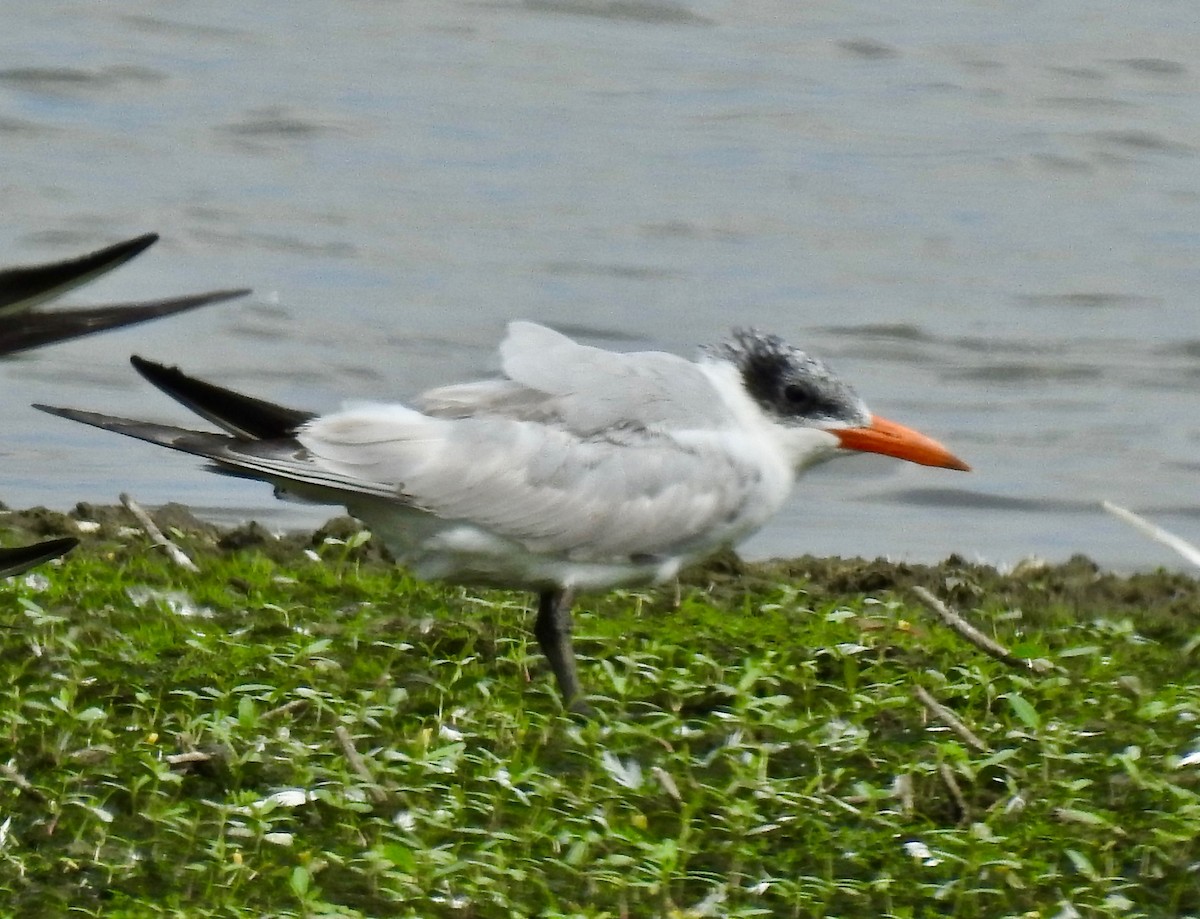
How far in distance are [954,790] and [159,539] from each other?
3.11 metres

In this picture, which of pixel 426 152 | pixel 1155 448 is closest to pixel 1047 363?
pixel 1155 448

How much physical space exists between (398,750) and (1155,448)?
7051 mm

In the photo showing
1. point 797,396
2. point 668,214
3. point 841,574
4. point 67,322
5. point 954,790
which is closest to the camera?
point 67,322

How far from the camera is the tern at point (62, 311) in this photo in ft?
12.2

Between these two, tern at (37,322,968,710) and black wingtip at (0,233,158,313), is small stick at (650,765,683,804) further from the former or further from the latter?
black wingtip at (0,233,158,313)

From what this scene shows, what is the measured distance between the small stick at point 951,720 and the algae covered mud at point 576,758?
16 mm

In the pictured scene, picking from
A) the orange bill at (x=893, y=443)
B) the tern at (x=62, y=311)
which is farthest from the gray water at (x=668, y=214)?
the tern at (x=62, y=311)

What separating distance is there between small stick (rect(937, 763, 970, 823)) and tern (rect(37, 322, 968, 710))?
97 centimetres

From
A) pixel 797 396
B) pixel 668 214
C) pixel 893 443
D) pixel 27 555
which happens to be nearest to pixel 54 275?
pixel 27 555

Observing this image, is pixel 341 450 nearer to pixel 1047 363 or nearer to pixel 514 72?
pixel 1047 363

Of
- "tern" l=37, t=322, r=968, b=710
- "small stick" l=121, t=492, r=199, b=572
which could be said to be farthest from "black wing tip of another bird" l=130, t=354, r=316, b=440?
"small stick" l=121, t=492, r=199, b=572

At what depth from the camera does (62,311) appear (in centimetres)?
393

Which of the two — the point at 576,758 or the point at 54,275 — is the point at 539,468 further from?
the point at 54,275

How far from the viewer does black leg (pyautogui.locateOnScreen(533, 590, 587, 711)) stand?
5.56 metres
